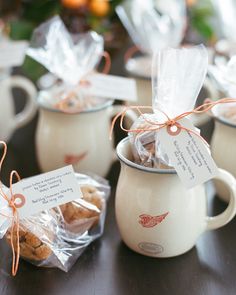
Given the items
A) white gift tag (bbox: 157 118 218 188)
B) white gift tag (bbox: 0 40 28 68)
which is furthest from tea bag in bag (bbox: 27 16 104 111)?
white gift tag (bbox: 157 118 218 188)

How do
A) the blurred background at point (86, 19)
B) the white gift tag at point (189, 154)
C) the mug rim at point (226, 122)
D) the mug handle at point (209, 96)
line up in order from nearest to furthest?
the white gift tag at point (189, 154), the mug rim at point (226, 122), the mug handle at point (209, 96), the blurred background at point (86, 19)

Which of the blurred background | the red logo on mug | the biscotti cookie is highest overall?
the red logo on mug

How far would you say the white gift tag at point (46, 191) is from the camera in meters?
0.61

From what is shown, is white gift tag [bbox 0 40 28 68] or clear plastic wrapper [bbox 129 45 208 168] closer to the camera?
clear plastic wrapper [bbox 129 45 208 168]

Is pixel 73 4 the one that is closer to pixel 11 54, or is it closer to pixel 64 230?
pixel 11 54

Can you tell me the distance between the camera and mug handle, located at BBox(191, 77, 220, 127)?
91cm

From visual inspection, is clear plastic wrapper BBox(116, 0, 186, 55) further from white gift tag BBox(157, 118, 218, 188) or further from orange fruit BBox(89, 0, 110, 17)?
white gift tag BBox(157, 118, 218, 188)

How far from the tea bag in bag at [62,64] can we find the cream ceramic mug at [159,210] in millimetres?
191

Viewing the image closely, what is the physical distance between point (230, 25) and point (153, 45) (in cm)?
15

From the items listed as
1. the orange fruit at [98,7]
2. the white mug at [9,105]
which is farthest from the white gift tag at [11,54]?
the orange fruit at [98,7]

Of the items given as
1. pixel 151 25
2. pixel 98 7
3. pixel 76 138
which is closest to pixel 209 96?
pixel 151 25

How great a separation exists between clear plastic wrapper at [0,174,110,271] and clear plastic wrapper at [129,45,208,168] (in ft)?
0.32

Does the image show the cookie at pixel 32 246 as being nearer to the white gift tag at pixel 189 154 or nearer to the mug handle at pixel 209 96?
the white gift tag at pixel 189 154

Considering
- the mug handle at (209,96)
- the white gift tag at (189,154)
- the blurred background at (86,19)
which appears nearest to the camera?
the white gift tag at (189,154)
